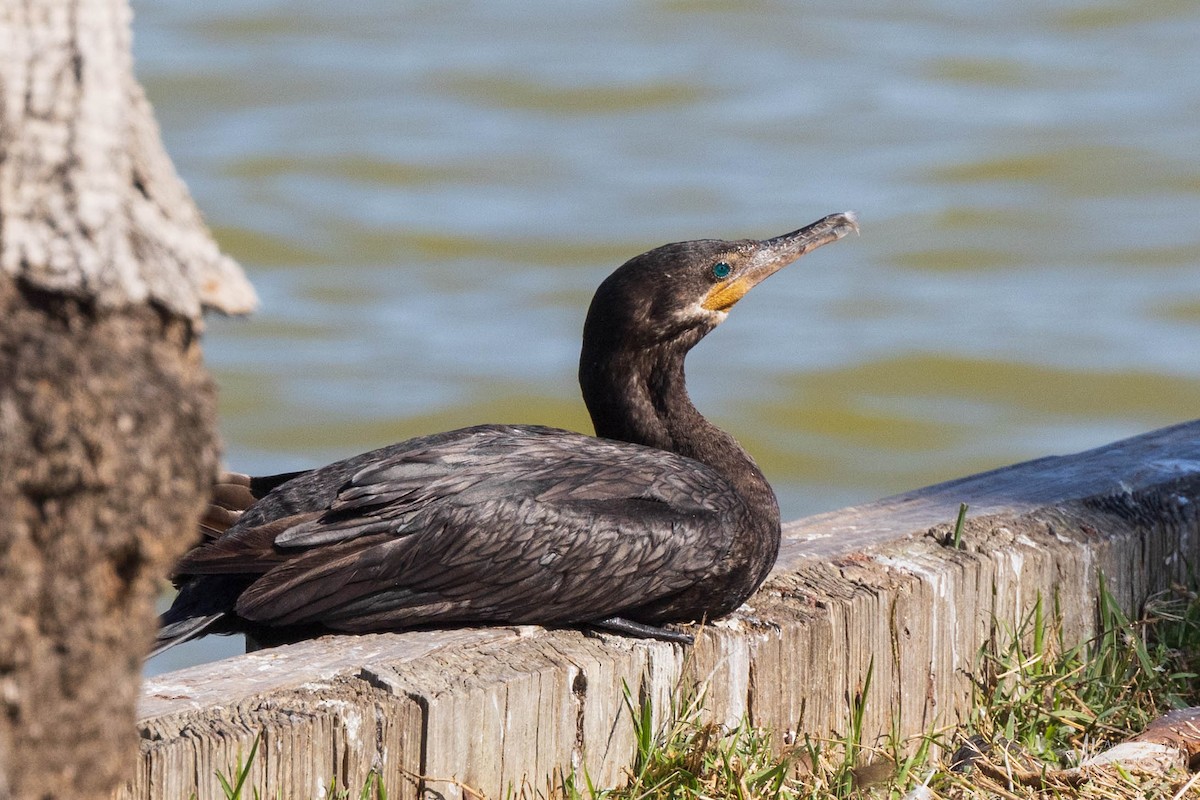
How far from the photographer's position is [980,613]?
3.57 meters

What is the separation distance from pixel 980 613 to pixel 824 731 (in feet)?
1.61

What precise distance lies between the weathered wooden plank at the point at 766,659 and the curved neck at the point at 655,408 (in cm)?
26

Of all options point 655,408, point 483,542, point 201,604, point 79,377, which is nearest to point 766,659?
point 483,542

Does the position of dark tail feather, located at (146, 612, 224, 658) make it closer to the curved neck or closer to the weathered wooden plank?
the weathered wooden plank

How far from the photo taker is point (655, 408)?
4.06 metres

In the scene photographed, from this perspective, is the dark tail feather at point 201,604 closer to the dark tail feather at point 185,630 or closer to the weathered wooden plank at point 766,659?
the dark tail feather at point 185,630

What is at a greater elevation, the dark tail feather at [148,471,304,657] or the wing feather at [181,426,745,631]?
the wing feather at [181,426,745,631]

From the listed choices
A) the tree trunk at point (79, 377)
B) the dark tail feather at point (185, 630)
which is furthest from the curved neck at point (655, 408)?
the tree trunk at point (79, 377)

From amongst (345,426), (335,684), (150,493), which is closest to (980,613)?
(335,684)

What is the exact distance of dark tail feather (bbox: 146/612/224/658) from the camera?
3.26 m

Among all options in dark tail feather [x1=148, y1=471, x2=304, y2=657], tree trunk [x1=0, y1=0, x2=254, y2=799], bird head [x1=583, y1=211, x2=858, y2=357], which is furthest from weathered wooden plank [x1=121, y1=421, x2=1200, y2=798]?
tree trunk [x1=0, y1=0, x2=254, y2=799]

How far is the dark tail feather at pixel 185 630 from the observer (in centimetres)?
326

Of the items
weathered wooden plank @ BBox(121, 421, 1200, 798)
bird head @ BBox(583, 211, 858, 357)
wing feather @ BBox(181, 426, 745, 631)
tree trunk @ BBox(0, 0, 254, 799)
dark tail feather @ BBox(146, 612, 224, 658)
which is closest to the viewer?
tree trunk @ BBox(0, 0, 254, 799)

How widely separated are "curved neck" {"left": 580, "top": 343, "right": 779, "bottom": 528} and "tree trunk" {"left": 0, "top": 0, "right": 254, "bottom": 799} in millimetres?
2301
